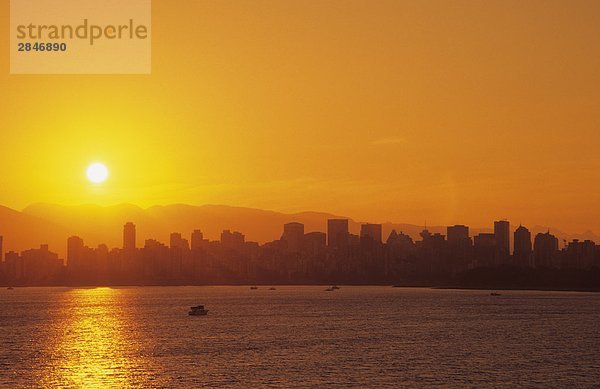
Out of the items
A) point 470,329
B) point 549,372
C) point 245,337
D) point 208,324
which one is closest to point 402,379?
point 549,372

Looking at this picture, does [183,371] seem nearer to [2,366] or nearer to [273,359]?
[273,359]

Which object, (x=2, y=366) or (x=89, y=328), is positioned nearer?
(x=2, y=366)

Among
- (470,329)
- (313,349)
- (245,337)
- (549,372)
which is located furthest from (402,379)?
(470,329)

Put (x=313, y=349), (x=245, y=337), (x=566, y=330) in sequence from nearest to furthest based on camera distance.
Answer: (x=313, y=349)
(x=245, y=337)
(x=566, y=330)

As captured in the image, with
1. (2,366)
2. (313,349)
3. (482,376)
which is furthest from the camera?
(313,349)

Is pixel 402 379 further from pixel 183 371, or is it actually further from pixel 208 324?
pixel 208 324

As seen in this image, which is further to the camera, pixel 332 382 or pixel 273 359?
pixel 273 359

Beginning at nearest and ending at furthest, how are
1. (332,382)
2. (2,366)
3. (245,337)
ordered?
1. (332,382)
2. (2,366)
3. (245,337)

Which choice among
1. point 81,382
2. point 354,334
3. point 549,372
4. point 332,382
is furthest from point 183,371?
point 354,334

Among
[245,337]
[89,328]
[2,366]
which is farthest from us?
[89,328]

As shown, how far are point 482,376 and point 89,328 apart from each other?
112 m

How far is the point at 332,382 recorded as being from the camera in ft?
315

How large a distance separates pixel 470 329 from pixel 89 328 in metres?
84.0

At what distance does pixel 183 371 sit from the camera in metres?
106
